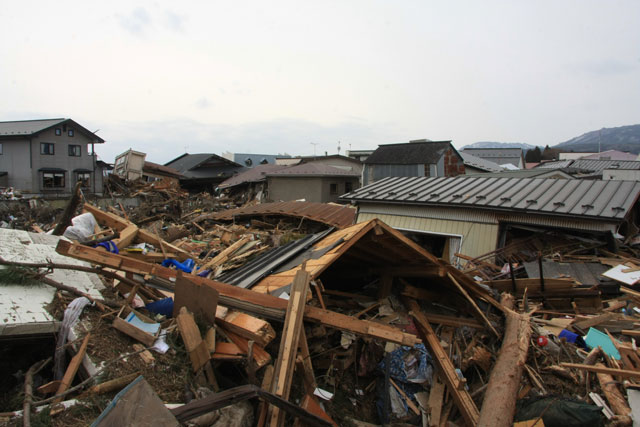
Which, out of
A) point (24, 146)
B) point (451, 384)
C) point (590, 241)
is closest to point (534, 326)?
point (451, 384)

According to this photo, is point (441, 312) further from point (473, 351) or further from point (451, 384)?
point (451, 384)

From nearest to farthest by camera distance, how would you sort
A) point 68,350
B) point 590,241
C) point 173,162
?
point 68,350, point 590,241, point 173,162

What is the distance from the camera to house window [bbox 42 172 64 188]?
111ft

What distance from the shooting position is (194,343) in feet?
12.7

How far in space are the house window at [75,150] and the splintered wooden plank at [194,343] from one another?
3884cm

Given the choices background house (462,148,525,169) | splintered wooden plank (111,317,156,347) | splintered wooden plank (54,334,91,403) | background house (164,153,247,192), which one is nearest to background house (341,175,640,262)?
splintered wooden plank (111,317,156,347)

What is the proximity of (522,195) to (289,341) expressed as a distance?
7.77 meters

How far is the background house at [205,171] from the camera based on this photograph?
4328cm

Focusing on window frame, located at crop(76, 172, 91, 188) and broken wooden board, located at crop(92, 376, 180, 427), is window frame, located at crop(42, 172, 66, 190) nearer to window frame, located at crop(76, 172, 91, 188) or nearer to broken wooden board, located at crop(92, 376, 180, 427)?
window frame, located at crop(76, 172, 91, 188)

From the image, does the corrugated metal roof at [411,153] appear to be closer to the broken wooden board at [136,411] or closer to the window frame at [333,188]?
the window frame at [333,188]

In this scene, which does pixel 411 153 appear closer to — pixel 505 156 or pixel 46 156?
pixel 505 156

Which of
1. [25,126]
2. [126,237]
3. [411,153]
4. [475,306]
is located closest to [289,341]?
[475,306]

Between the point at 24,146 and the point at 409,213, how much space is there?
36.0m

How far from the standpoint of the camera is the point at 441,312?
6.07 meters
